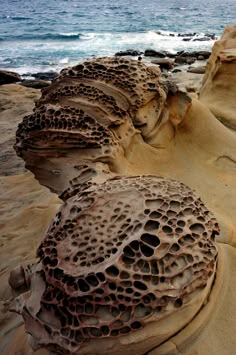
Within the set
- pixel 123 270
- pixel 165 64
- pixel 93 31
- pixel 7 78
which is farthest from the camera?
pixel 93 31

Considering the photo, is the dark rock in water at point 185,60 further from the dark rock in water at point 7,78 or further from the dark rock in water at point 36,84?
the dark rock in water at point 7,78

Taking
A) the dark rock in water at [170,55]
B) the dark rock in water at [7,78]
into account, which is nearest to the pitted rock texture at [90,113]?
the dark rock in water at [7,78]

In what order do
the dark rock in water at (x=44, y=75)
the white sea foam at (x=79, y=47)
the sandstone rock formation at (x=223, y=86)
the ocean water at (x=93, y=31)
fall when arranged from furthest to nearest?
the ocean water at (x=93, y=31)
the white sea foam at (x=79, y=47)
the dark rock in water at (x=44, y=75)
the sandstone rock formation at (x=223, y=86)

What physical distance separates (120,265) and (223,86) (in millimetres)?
2843

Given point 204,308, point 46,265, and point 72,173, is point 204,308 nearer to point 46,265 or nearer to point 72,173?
point 46,265

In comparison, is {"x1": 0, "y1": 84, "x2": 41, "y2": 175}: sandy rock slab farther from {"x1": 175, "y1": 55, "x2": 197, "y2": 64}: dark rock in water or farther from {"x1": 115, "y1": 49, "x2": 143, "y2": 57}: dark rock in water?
{"x1": 115, "y1": 49, "x2": 143, "y2": 57}: dark rock in water

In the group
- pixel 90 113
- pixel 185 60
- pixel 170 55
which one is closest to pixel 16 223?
pixel 90 113

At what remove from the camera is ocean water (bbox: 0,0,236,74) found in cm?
1444

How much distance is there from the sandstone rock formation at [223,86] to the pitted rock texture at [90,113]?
98 cm

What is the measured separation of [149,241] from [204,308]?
292mm

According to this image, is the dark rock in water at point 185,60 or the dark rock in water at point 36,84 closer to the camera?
the dark rock in water at point 36,84

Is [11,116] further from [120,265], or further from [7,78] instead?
[120,265]

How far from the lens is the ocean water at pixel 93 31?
14.4 metres

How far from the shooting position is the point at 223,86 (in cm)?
380
